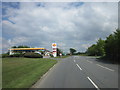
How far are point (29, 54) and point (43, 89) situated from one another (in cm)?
3793

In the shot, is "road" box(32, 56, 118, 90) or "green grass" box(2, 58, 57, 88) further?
"green grass" box(2, 58, 57, 88)

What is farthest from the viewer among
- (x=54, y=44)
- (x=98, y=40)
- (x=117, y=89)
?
(x=98, y=40)

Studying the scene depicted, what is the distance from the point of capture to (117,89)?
Result: 6.39 meters

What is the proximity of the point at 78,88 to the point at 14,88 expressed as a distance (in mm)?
3304

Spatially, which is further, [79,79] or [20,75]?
[20,75]

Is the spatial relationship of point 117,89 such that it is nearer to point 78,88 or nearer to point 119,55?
point 78,88

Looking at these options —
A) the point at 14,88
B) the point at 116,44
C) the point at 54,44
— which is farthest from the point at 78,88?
the point at 54,44

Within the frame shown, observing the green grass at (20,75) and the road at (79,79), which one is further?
the green grass at (20,75)

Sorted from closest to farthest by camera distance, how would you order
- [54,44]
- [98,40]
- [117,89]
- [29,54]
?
[117,89] → [29,54] → [54,44] → [98,40]

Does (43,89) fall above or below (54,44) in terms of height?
below

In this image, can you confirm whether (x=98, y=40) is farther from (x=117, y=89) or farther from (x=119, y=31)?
(x=117, y=89)

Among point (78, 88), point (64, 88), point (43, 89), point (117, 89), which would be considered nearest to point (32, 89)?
point (43, 89)

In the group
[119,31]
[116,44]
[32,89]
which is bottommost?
[32,89]

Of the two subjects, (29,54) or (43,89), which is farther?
(29,54)
